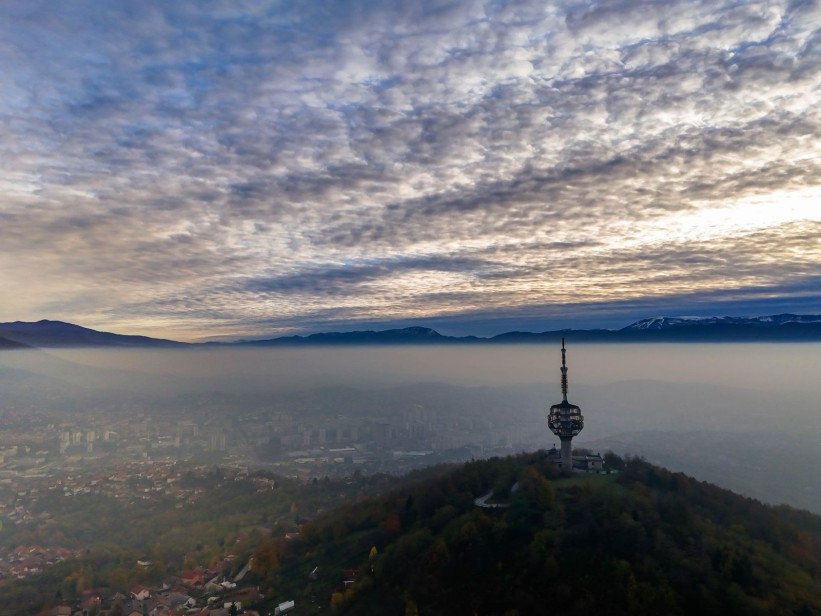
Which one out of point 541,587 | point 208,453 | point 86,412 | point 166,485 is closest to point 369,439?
point 208,453

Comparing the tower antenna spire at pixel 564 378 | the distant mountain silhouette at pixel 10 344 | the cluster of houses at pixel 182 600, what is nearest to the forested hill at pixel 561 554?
the cluster of houses at pixel 182 600

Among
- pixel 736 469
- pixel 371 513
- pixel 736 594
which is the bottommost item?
pixel 736 469

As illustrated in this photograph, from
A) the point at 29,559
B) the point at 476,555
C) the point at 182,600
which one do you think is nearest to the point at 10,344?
the point at 29,559

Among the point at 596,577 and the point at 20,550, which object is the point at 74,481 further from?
the point at 596,577

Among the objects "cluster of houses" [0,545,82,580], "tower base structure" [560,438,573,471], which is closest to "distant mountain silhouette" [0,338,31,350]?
"cluster of houses" [0,545,82,580]

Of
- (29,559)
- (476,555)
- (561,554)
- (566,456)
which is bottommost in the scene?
(29,559)

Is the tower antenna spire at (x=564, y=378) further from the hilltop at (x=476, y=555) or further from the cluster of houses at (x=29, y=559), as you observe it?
the cluster of houses at (x=29, y=559)

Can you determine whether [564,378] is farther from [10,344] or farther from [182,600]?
[10,344]

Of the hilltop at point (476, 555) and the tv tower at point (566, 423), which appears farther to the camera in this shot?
the tv tower at point (566, 423)
